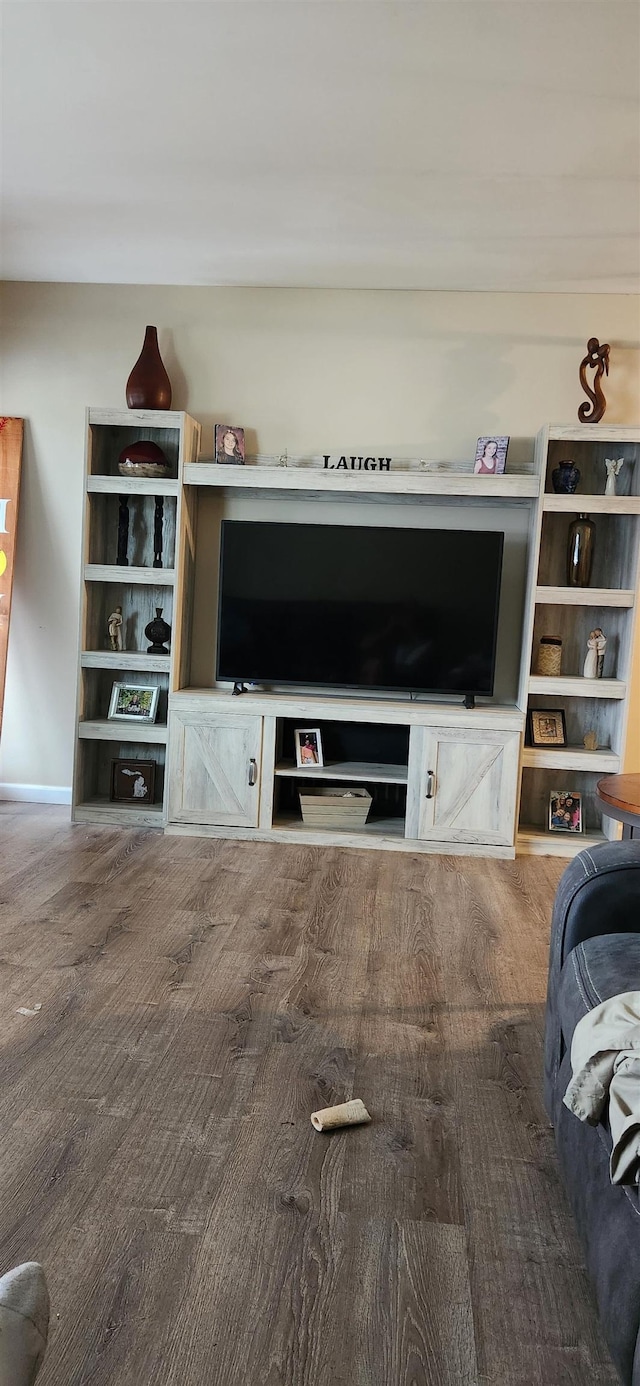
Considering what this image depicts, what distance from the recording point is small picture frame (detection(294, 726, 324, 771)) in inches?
178

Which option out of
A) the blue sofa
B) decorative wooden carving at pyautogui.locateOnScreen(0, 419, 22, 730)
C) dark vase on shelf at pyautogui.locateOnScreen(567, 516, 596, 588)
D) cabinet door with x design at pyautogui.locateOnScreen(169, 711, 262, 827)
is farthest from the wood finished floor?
decorative wooden carving at pyautogui.locateOnScreen(0, 419, 22, 730)

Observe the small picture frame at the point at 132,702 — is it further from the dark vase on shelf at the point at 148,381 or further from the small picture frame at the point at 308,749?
the dark vase on shelf at the point at 148,381

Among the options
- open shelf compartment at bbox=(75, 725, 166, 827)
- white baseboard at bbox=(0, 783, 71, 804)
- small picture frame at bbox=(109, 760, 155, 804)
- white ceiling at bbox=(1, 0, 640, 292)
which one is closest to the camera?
white ceiling at bbox=(1, 0, 640, 292)

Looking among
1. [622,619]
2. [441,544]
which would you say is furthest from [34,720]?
[622,619]

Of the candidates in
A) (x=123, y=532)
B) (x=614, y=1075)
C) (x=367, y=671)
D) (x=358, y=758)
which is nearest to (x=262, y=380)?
(x=123, y=532)

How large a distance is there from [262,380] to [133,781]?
2.04m

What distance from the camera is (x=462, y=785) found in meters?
4.30

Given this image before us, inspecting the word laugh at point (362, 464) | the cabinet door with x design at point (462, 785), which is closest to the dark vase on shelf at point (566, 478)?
the word laugh at point (362, 464)

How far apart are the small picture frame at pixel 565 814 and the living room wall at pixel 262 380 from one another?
1.17ft

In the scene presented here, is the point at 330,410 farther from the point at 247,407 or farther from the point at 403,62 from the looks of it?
the point at 403,62

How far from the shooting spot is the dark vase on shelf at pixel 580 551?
437cm

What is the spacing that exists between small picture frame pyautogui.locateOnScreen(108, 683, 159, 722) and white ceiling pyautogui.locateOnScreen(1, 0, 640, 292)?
1.96 m

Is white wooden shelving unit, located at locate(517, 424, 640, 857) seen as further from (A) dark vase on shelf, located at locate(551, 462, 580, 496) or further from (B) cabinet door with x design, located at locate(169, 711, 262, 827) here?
(B) cabinet door with x design, located at locate(169, 711, 262, 827)

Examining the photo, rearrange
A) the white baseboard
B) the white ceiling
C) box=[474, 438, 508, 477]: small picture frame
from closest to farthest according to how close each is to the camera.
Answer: the white ceiling < box=[474, 438, 508, 477]: small picture frame < the white baseboard
